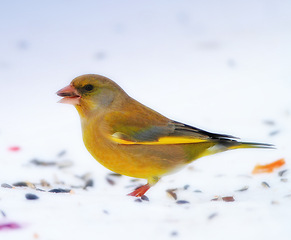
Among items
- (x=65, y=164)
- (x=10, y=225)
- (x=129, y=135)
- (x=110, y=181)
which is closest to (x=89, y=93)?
(x=129, y=135)

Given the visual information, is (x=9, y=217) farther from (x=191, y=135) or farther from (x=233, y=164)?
(x=233, y=164)

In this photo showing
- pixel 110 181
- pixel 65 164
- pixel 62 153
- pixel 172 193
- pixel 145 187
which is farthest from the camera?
pixel 62 153

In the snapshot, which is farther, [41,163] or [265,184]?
[41,163]

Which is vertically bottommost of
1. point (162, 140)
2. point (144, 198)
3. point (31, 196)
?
point (31, 196)

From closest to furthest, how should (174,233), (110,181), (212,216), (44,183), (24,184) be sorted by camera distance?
(174,233), (212,216), (24,184), (44,183), (110,181)

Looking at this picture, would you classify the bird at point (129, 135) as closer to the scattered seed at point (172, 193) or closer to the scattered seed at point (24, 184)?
the scattered seed at point (172, 193)

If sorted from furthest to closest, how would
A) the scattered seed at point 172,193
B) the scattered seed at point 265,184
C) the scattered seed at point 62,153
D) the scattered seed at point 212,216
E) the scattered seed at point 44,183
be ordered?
the scattered seed at point 62,153 < the scattered seed at point 44,183 < the scattered seed at point 265,184 < the scattered seed at point 172,193 < the scattered seed at point 212,216

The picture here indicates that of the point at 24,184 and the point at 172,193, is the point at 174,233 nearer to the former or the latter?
the point at 172,193

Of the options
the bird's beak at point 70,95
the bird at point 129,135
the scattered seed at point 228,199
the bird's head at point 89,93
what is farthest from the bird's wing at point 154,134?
the scattered seed at point 228,199
